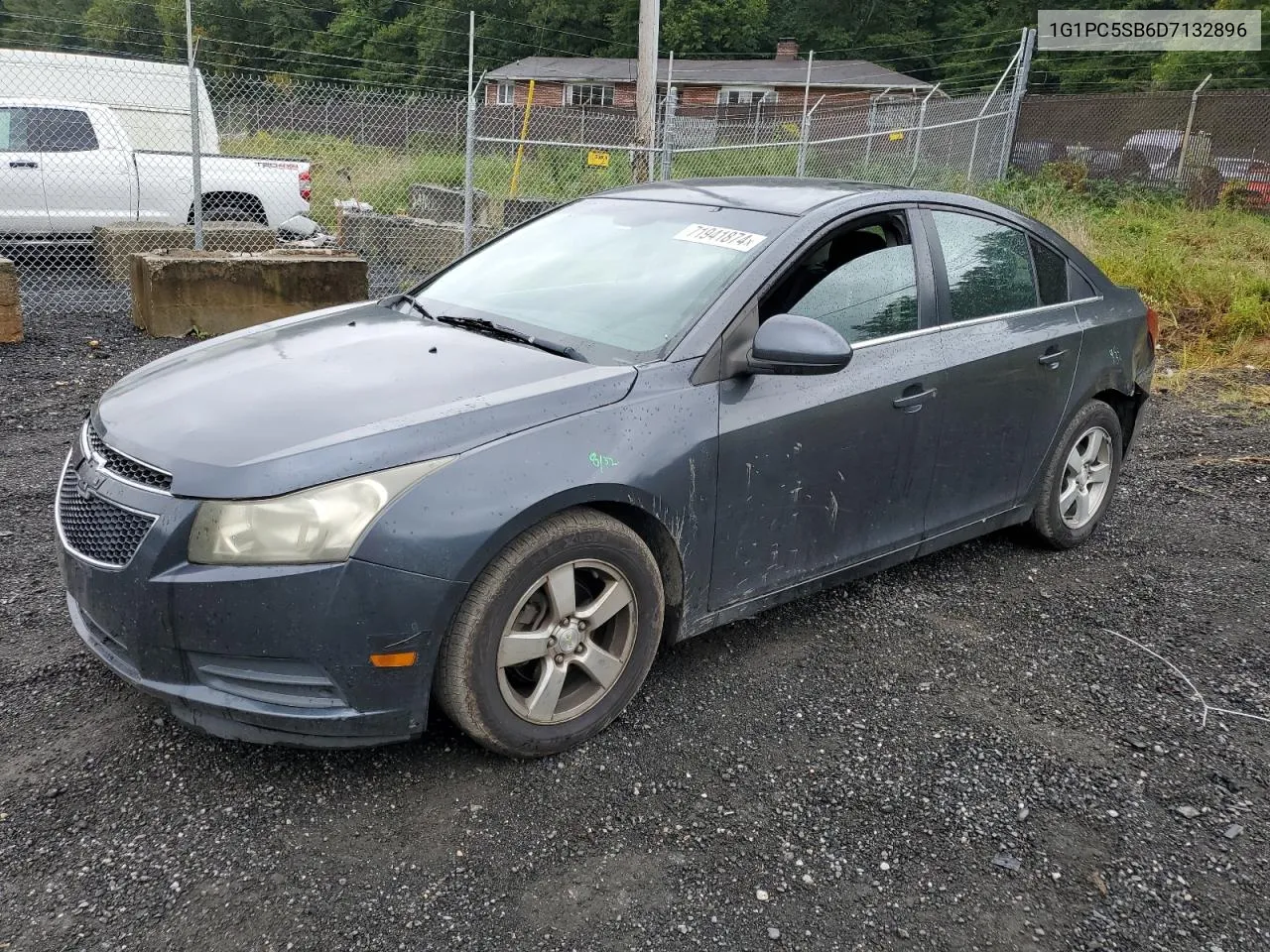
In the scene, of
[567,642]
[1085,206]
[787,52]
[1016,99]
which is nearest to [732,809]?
[567,642]

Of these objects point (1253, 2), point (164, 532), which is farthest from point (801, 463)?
point (1253, 2)

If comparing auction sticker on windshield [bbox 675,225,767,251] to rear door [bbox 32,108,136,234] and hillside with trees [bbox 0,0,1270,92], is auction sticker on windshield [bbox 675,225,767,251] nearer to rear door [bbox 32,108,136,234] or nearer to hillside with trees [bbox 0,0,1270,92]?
rear door [bbox 32,108,136,234]

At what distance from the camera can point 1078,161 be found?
16.7 meters

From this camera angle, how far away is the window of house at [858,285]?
11.2 ft

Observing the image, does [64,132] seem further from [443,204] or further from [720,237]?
[720,237]

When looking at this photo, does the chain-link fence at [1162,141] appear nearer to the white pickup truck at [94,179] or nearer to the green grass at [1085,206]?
the green grass at [1085,206]

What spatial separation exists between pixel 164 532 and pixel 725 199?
7.41 ft

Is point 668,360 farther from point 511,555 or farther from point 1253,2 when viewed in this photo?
point 1253,2

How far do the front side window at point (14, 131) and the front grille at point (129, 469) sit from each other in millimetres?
9305

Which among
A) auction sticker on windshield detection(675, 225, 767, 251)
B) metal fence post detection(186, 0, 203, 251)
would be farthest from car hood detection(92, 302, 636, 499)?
metal fence post detection(186, 0, 203, 251)

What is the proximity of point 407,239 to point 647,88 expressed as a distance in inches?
125

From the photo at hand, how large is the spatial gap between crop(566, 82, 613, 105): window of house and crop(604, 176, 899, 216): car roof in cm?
5000

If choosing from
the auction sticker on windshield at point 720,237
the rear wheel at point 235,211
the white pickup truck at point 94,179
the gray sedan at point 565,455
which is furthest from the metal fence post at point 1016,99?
the auction sticker on windshield at point 720,237

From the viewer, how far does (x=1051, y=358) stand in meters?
4.15
